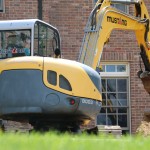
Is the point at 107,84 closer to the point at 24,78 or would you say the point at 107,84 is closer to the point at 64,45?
the point at 64,45

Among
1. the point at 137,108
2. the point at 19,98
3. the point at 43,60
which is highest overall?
the point at 43,60

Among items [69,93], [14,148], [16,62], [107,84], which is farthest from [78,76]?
[107,84]

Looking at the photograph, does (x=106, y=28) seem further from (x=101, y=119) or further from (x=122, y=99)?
(x=101, y=119)

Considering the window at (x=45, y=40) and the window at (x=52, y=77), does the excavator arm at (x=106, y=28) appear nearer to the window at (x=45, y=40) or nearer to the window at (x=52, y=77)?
the window at (x=45, y=40)

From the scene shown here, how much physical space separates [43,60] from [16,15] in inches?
347

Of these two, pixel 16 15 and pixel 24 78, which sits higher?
pixel 16 15

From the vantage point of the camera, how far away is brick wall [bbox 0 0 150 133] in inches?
755

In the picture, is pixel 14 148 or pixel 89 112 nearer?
pixel 14 148

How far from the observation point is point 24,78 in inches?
411

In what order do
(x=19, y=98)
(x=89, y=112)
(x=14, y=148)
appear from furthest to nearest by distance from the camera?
1. (x=89, y=112)
2. (x=19, y=98)
3. (x=14, y=148)

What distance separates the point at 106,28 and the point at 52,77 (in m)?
4.14

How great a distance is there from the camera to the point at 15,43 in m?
11.6

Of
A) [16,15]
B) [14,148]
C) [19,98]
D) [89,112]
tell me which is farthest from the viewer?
[16,15]

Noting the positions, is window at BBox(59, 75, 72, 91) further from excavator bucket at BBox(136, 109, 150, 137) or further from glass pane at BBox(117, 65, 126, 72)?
glass pane at BBox(117, 65, 126, 72)
